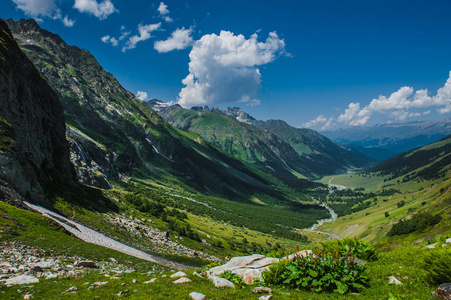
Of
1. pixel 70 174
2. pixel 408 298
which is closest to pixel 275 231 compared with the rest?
pixel 70 174

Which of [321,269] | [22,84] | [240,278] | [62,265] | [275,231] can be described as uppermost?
[22,84]

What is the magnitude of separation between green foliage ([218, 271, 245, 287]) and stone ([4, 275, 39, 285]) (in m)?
13.7

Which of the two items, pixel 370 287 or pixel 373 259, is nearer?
pixel 370 287

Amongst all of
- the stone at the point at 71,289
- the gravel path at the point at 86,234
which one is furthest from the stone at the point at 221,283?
the gravel path at the point at 86,234

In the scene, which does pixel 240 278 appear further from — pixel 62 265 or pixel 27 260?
pixel 27 260

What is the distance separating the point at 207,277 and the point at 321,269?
8599mm

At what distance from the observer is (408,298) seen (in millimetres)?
9000

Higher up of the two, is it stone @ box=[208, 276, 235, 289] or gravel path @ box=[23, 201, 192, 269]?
stone @ box=[208, 276, 235, 289]

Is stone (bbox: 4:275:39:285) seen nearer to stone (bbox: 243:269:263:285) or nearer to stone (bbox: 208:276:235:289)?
stone (bbox: 208:276:235:289)

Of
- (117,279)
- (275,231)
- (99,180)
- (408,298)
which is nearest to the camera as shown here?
(408,298)

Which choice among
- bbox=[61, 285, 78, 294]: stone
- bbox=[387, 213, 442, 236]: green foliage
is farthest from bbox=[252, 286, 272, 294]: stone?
bbox=[387, 213, 442, 236]: green foliage

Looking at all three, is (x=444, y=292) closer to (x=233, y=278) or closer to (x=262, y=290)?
(x=262, y=290)

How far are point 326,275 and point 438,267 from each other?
171 inches

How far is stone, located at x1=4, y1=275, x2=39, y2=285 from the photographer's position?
50.7 feet
